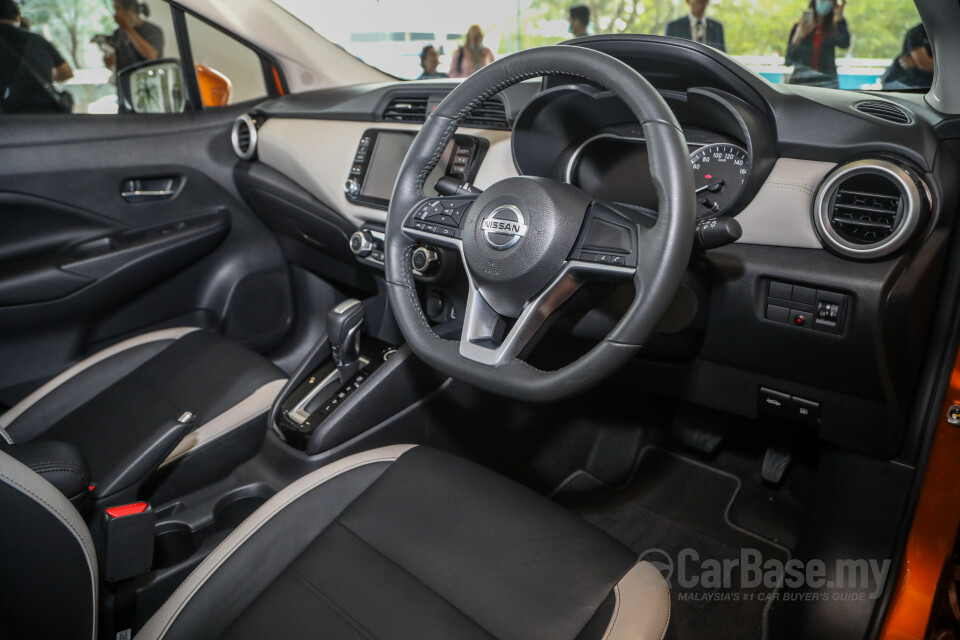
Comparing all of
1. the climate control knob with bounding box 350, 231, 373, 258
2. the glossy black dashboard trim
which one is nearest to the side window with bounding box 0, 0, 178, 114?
the glossy black dashboard trim

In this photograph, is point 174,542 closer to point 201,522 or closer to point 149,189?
point 201,522

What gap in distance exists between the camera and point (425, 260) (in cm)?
143

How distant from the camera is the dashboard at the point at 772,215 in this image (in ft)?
3.68

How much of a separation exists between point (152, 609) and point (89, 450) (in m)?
0.43

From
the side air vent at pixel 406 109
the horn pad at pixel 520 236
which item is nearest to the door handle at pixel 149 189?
the side air vent at pixel 406 109

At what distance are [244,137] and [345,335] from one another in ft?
3.12

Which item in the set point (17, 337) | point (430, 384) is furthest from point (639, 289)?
point (17, 337)

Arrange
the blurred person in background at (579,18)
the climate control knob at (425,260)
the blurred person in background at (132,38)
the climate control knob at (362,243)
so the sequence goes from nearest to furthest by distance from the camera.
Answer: the climate control knob at (425,260) < the climate control knob at (362,243) < the blurred person in background at (132,38) < the blurred person in background at (579,18)

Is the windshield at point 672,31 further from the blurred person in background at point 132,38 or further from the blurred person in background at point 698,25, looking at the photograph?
the blurred person in background at point 132,38

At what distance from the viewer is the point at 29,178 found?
1.95 metres

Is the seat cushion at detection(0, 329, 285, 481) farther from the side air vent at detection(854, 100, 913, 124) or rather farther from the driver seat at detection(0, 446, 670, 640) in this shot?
the side air vent at detection(854, 100, 913, 124)

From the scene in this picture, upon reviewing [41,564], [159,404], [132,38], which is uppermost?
[132,38]

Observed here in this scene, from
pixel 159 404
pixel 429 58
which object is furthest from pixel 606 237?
A: pixel 429 58

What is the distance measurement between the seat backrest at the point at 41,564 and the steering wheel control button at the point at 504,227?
657 mm
